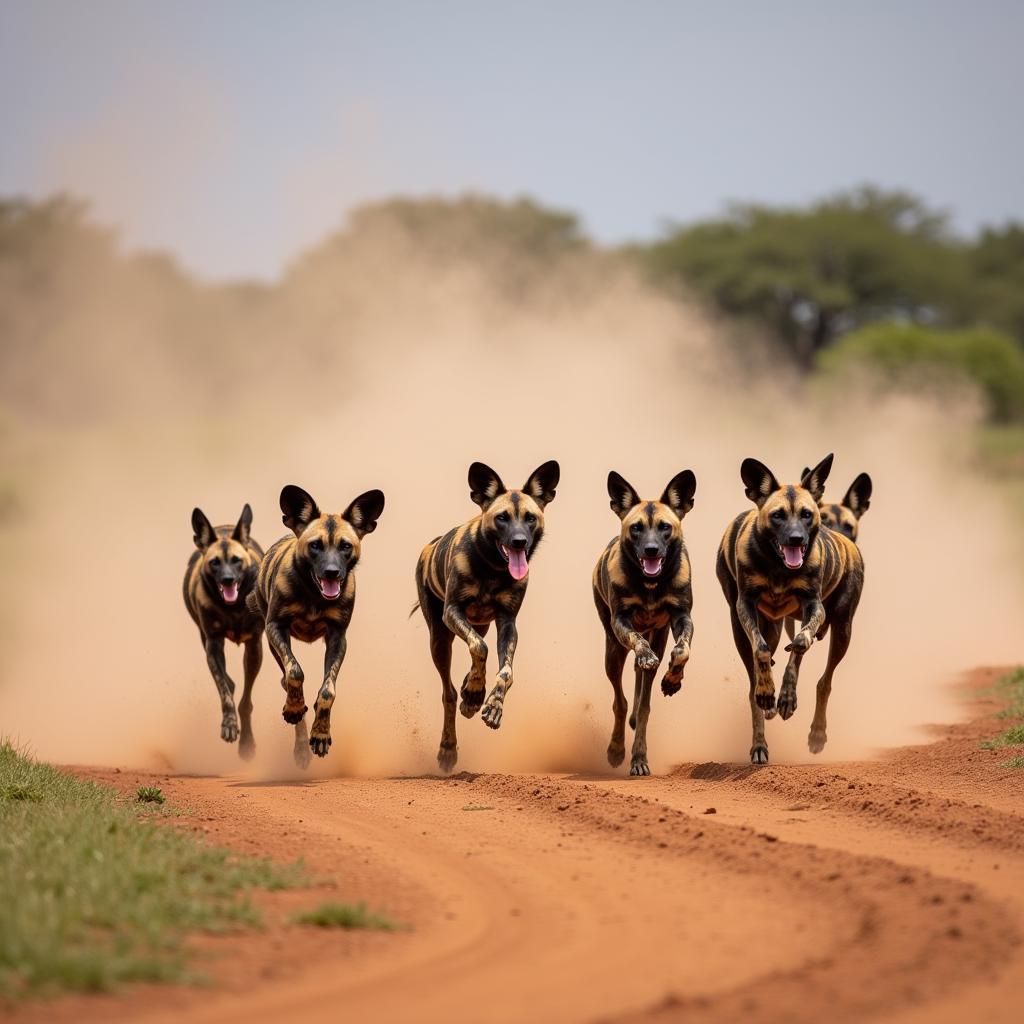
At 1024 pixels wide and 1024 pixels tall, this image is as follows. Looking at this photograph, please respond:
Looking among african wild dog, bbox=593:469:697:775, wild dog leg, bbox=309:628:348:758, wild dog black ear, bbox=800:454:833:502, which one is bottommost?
wild dog leg, bbox=309:628:348:758

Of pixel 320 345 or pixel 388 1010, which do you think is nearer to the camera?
pixel 388 1010

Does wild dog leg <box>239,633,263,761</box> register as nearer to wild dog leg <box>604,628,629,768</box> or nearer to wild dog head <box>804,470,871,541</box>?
wild dog leg <box>604,628,629,768</box>

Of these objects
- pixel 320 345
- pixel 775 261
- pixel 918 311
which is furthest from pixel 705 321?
pixel 320 345

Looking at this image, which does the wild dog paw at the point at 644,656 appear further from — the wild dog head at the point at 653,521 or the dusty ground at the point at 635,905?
the dusty ground at the point at 635,905

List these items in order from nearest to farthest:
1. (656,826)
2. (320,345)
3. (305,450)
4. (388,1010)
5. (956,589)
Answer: (388,1010) < (656,826) < (956,589) < (305,450) < (320,345)

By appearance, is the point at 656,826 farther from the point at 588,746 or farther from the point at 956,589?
the point at 956,589

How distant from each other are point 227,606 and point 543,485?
11.2 feet

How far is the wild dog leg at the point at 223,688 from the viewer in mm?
13516

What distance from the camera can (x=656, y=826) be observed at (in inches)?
336

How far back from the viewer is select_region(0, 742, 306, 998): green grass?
5.31 metres

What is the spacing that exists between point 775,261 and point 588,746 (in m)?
52.2

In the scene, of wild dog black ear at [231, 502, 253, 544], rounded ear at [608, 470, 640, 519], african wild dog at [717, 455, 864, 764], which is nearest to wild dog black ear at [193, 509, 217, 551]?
wild dog black ear at [231, 502, 253, 544]

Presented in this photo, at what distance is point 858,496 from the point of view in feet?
47.0

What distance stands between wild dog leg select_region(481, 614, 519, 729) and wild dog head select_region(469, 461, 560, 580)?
39 centimetres
